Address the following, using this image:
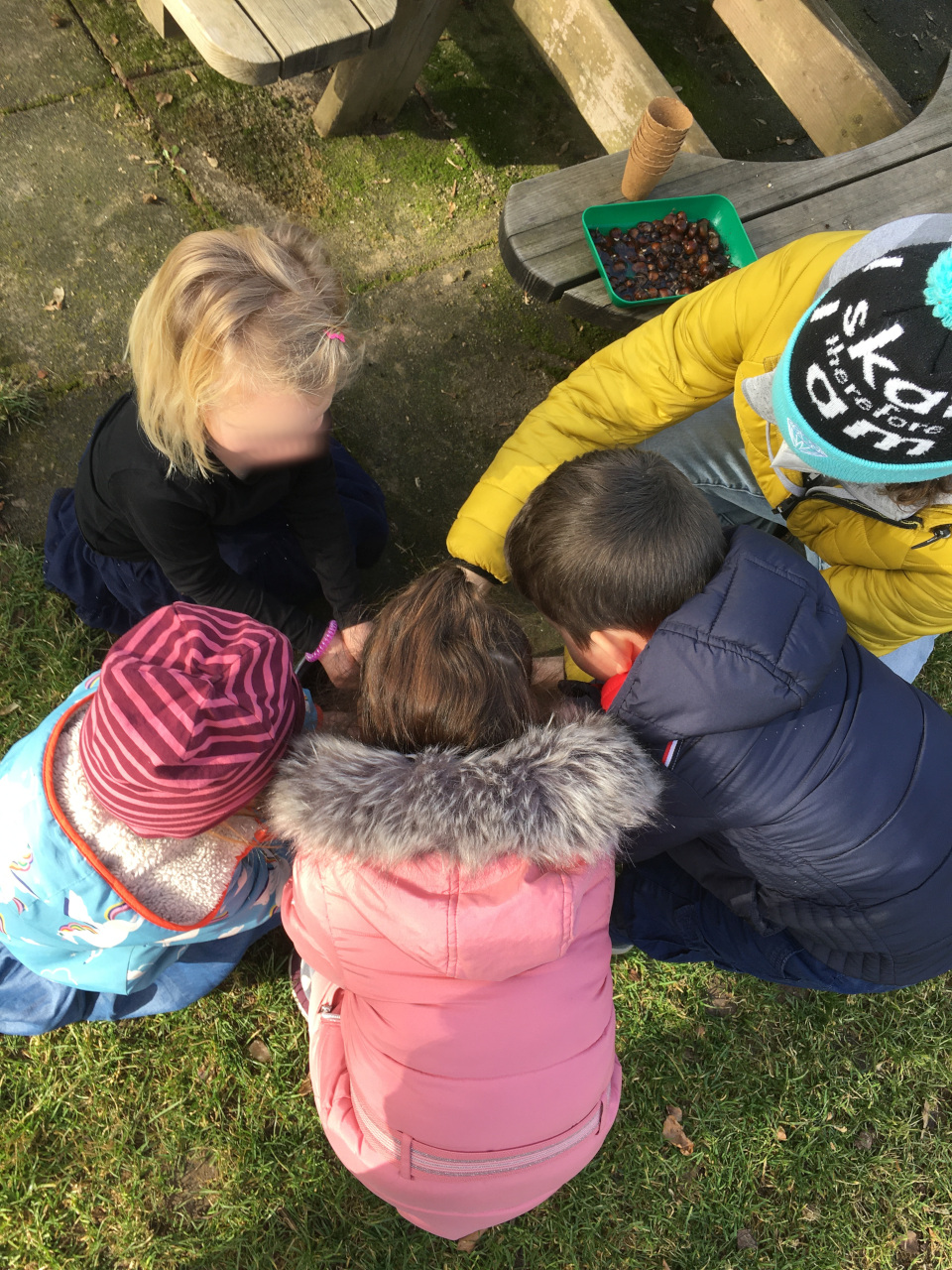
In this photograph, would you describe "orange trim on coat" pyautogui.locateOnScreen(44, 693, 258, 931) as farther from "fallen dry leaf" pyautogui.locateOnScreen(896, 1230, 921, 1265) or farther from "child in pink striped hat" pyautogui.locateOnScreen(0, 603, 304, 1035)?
"fallen dry leaf" pyautogui.locateOnScreen(896, 1230, 921, 1265)

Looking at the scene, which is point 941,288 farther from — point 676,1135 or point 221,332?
point 676,1135

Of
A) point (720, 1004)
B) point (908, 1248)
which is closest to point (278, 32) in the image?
point (720, 1004)

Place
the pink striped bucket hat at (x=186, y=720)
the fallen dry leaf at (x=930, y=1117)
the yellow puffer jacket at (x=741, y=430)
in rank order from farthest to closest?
the fallen dry leaf at (x=930, y=1117) < the yellow puffer jacket at (x=741, y=430) < the pink striped bucket hat at (x=186, y=720)

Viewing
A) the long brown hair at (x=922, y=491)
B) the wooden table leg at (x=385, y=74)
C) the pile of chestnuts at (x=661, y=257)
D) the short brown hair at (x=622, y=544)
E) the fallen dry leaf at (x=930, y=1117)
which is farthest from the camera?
the wooden table leg at (x=385, y=74)

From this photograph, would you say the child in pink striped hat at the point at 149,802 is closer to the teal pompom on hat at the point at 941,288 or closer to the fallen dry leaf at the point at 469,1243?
the fallen dry leaf at the point at 469,1243

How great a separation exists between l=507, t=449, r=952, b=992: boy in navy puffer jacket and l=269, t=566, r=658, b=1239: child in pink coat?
0.21m

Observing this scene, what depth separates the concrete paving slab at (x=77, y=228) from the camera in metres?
2.96

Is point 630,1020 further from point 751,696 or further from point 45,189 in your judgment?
point 45,189

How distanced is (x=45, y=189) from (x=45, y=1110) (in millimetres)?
3250

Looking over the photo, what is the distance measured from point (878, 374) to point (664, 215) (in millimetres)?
1726

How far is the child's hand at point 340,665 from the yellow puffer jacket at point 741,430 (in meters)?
0.47

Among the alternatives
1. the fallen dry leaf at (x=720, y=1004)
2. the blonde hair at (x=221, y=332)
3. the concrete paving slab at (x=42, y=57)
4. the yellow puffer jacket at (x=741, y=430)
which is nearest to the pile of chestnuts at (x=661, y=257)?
the yellow puffer jacket at (x=741, y=430)

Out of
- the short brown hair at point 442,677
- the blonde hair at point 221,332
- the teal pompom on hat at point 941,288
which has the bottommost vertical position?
the short brown hair at point 442,677

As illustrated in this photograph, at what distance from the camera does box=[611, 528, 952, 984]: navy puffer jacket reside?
61.2 inches
